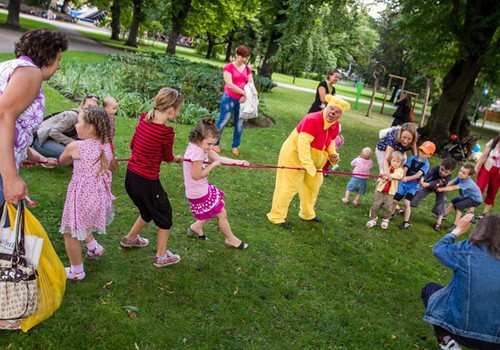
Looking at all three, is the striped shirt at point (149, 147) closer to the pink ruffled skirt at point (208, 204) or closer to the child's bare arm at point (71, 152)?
the child's bare arm at point (71, 152)

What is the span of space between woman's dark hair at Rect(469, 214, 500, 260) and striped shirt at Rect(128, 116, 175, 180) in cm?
276

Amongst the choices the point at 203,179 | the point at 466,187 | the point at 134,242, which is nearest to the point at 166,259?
the point at 134,242

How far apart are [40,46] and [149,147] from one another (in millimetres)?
1367

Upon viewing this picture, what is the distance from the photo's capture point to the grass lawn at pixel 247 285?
343 centimetres

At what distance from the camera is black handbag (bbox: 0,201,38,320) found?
268 cm

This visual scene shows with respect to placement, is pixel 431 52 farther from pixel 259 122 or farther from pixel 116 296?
pixel 116 296

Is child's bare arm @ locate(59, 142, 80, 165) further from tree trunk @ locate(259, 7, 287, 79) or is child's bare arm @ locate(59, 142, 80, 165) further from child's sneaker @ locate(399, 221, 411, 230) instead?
tree trunk @ locate(259, 7, 287, 79)

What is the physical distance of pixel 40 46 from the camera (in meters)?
2.72

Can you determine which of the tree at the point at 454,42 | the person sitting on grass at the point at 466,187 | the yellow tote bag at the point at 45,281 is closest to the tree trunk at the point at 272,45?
the tree at the point at 454,42

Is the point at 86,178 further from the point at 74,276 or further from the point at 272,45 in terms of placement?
the point at 272,45

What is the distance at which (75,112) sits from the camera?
602 cm

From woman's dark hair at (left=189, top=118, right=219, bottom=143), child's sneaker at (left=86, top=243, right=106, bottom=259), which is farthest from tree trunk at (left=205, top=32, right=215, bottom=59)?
child's sneaker at (left=86, top=243, right=106, bottom=259)

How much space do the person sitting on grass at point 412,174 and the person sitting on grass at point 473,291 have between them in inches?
122

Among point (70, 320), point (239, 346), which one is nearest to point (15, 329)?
point (70, 320)
